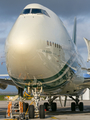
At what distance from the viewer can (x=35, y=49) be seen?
9961 millimetres

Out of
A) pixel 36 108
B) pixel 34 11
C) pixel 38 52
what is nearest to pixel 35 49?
pixel 38 52

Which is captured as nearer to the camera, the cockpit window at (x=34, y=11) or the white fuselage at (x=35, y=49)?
the white fuselage at (x=35, y=49)

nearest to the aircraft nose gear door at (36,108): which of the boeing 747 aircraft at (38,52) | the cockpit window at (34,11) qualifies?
the boeing 747 aircraft at (38,52)

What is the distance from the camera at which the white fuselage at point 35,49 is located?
9969mm

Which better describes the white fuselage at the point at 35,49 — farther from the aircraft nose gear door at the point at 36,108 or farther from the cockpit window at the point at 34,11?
the aircraft nose gear door at the point at 36,108

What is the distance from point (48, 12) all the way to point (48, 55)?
2866 mm

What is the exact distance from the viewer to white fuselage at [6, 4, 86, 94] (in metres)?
9.97

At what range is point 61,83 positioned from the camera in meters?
12.5

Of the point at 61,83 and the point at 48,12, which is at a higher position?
the point at 48,12

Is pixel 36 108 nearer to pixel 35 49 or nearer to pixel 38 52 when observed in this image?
pixel 38 52

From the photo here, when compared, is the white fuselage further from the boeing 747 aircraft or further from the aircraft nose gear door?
the aircraft nose gear door

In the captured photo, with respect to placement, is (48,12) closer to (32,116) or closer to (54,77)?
(54,77)

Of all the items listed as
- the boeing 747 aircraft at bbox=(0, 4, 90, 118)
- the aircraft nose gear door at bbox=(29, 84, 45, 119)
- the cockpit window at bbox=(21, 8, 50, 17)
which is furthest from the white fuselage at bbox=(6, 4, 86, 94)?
the aircraft nose gear door at bbox=(29, 84, 45, 119)

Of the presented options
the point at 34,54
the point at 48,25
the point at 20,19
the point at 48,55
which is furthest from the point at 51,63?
the point at 20,19
